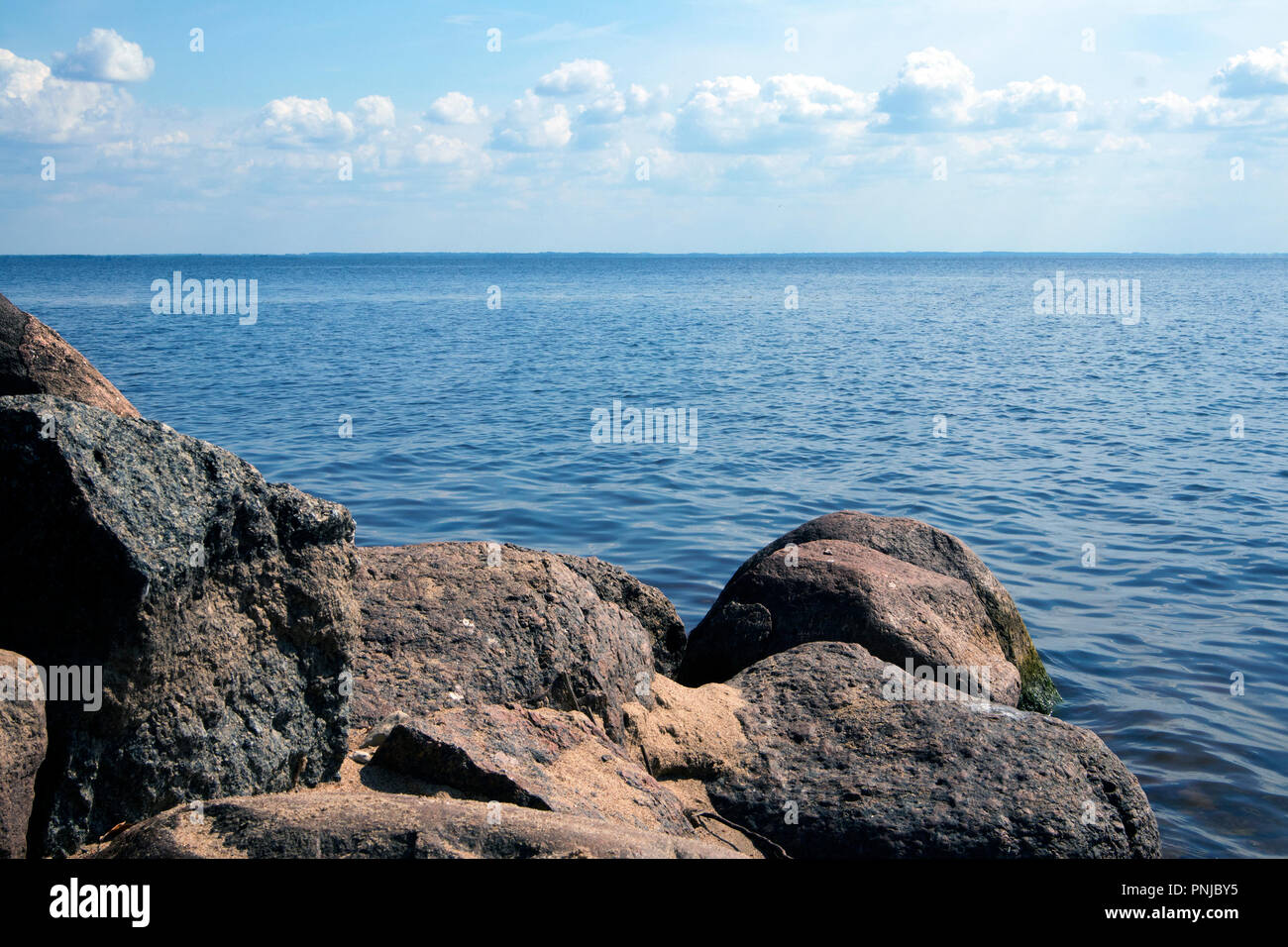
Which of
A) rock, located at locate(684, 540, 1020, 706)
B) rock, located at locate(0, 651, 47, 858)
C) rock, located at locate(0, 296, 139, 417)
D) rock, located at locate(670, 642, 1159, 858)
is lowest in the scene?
rock, located at locate(670, 642, 1159, 858)

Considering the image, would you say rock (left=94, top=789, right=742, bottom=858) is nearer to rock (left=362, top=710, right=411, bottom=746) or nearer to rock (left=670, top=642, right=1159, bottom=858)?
rock (left=362, top=710, right=411, bottom=746)

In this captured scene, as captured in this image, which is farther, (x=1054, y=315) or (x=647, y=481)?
(x=1054, y=315)

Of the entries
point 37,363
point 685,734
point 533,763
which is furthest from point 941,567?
point 37,363

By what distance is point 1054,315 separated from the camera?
55469mm

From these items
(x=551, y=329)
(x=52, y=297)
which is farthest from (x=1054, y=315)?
(x=52, y=297)

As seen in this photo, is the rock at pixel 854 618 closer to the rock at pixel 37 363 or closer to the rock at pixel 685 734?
the rock at pixel 685 734

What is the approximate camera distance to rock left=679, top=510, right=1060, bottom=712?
24.2 feet

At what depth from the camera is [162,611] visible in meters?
3.24

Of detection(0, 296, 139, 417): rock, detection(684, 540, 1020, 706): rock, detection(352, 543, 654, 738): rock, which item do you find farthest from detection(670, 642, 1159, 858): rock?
detection(0, 296, 139, 417): rock

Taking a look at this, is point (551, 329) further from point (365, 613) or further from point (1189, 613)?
point (365, 613)

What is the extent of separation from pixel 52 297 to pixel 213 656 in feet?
255

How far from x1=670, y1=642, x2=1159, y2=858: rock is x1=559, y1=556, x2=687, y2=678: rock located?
1.00 meters

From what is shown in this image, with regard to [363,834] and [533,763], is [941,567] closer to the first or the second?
[533,763]

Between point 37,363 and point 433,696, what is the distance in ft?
8.40
